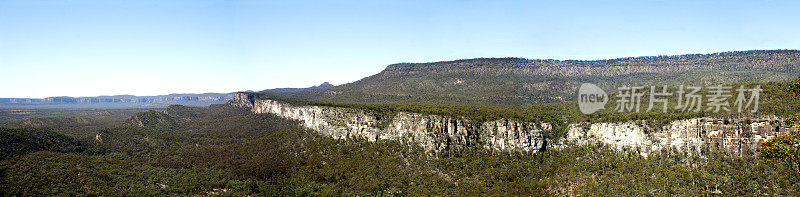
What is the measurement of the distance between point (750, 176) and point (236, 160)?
8071 cm

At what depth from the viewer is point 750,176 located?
47.1 metres

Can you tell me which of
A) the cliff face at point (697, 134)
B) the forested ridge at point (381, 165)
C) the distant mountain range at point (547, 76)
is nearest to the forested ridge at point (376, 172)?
the forested ridge at point (381, 165)

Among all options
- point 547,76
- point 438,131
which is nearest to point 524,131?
point 438,131

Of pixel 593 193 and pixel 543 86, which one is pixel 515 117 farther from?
A: pixel 543 86

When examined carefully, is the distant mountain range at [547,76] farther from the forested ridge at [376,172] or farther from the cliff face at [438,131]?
the forested ridge at [376,172]

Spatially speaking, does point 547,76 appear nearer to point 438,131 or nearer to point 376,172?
point 438,131

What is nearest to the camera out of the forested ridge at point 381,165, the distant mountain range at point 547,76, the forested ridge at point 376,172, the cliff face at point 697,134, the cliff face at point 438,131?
the cliff face at point 697,134

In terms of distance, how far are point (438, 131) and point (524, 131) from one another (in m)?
15.6

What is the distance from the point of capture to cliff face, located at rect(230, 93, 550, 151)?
2751 inches

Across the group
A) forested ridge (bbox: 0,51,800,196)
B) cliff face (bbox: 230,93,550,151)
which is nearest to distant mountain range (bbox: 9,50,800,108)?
forested ridge (bbox: 0,51,800,196)

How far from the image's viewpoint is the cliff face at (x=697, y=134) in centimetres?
4912

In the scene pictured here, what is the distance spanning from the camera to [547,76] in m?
134

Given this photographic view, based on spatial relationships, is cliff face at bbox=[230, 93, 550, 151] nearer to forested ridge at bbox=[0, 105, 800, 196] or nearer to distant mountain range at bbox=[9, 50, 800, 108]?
forested ridge at bbox=[0, 105, 800, 196]

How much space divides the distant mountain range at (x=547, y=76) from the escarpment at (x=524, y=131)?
110ft
